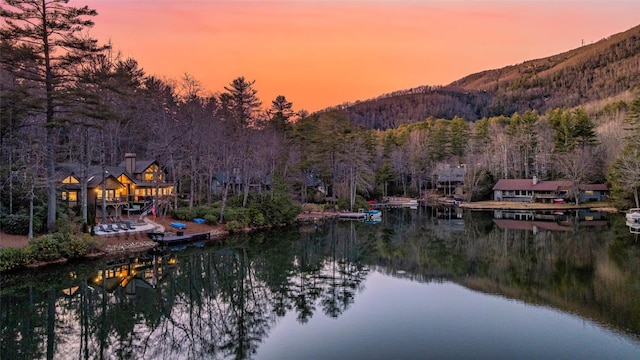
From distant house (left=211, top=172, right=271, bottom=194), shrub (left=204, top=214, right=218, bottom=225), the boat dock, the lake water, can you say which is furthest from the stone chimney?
the lake water

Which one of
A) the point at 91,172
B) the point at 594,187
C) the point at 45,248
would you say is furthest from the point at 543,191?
the point at 45,248

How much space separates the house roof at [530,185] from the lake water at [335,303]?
29.2 meters

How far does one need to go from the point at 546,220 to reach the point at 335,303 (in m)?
35.9

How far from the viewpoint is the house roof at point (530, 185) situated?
59.8 m

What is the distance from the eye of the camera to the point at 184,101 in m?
48.1

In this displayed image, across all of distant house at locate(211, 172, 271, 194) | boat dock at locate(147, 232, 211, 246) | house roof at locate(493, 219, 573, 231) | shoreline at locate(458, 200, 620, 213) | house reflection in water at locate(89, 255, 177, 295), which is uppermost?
distant house at locate(211, 172, 271, 194)

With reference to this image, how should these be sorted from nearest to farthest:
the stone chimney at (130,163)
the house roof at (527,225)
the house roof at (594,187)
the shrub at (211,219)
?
the shrub at (211,219)
the stone chimney at (130,163)
the house roof at (527,225)
the house roof at (594,187)

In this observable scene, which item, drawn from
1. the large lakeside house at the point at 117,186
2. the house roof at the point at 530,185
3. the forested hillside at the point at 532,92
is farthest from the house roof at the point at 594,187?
the forested hillside at the point at 532,92

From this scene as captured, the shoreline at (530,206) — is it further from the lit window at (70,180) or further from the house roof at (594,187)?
the lit window at (70,180)

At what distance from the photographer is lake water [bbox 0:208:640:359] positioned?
47.1 ft

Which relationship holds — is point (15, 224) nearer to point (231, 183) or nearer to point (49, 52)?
point (49, 52)

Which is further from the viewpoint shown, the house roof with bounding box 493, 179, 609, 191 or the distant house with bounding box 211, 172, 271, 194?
the house roof with bounding box 493, 179, 609, 191

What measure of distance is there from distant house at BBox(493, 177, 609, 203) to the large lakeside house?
45.6 metres

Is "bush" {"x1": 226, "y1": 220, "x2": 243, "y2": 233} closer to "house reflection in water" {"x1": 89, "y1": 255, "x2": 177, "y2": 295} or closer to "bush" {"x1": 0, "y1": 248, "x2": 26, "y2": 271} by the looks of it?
"house reflection in water" {"x1": 89, "y1": 255, "x2": 177, "y2": 295}
